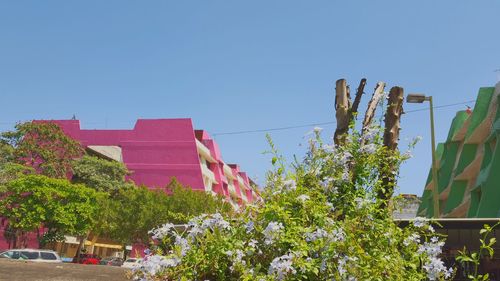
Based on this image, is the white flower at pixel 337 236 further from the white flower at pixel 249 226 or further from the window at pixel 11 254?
the window at pixel 11 254

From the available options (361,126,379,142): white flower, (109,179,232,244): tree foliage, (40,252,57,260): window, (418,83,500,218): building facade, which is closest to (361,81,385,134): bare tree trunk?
(361,126,379,142): white flower

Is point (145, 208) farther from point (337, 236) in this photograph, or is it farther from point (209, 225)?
point (337, 236)

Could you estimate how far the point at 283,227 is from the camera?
3.83 m

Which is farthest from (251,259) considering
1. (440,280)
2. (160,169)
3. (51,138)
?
(160,169)

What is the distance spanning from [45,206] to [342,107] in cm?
3975

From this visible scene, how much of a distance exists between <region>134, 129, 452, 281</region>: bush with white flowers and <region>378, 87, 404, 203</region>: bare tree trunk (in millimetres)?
140

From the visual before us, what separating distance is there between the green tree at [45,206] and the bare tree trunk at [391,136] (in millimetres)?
39152

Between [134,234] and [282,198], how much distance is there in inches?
1650

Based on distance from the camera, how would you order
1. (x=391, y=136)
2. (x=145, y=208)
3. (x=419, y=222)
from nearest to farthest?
1. (x=419, y=222)
2. (x=391, y=136)
3. (x=145, y=208)

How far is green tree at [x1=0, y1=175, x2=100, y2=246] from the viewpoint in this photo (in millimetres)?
39688

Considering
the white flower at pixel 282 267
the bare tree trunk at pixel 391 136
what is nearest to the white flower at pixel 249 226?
the white flower at pixel 282 267

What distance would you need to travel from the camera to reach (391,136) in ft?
17.1

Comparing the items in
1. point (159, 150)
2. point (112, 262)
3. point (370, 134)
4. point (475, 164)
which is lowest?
point (112, 262)

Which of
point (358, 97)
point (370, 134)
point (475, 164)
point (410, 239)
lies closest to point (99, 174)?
point (475, 164)
